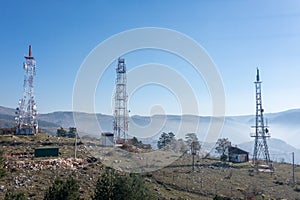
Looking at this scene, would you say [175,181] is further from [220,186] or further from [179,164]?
[179,164]

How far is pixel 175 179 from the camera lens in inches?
1067

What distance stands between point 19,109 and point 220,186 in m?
26.3

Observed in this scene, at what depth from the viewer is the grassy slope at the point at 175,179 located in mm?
21266

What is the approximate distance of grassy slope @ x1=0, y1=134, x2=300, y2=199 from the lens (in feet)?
69.8

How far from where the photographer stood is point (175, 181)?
26422mm

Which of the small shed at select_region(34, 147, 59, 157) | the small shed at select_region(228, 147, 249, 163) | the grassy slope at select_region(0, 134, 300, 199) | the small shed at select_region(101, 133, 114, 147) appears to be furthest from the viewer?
the small shed at select_region(228, 147, 249, 163)

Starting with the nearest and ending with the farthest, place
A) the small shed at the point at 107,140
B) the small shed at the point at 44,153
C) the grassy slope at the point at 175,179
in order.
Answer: the grassy slope at the point at 175,179
the small shed at the point at 44,153
the small shed at the point at 107,140

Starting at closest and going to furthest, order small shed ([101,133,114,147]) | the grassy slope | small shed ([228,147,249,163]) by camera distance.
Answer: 1. the grassy slope
2. small shed ([101,133,114,147])
3. small shed ([228,147,249,163])

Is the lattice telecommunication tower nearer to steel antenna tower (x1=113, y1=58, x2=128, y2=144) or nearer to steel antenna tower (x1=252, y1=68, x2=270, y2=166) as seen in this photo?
steel antenna tower (x1=252, y1=68, x2=270, y2=166)

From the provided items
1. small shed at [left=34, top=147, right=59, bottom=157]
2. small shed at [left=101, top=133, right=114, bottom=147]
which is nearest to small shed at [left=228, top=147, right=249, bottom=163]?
small shed at [left=101, top=133, right=114, bottom=147]

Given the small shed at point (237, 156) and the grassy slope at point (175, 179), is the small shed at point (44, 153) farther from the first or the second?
the small shed at point (237, 156)

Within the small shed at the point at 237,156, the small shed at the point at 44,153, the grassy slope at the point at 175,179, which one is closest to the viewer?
the grassy slope at the point at 175,179

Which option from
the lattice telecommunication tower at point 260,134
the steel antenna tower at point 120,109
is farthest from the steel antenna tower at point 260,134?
the steel antenna tower at point 120,109

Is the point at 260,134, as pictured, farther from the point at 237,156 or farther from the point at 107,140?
the point at 107,140
